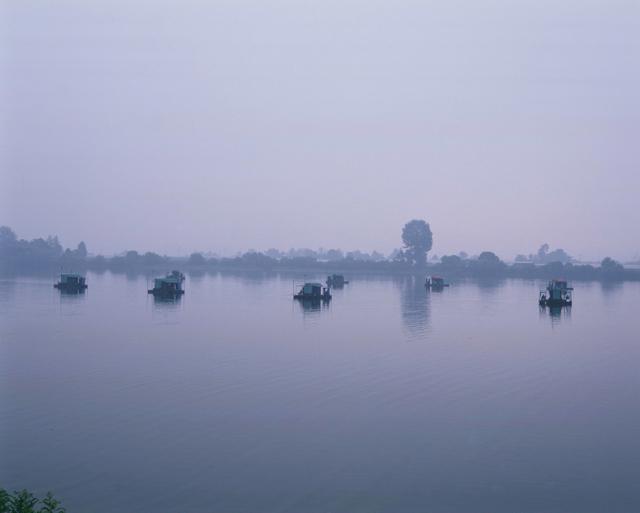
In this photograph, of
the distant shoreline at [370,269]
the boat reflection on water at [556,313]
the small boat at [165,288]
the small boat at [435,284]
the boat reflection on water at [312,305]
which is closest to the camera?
the boat reflection on water at [556,313]

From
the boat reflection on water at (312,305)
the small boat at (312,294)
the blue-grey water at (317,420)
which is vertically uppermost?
the small boat at (312,294)

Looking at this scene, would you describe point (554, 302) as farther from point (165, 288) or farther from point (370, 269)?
point (370, 269)

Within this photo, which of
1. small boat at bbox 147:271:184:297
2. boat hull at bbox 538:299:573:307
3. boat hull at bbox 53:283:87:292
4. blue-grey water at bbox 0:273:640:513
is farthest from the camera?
boat hull at bbox 53:283:87:292

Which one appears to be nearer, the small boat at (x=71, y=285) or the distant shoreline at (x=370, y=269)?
the small boat at (x=71, y=285)

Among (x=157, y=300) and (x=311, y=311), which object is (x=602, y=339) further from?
(x=157, y=300)

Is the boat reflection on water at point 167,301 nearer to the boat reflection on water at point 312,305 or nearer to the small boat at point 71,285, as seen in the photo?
the small boat at point 71,285

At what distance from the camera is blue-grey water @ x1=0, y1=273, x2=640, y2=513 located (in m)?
11.4

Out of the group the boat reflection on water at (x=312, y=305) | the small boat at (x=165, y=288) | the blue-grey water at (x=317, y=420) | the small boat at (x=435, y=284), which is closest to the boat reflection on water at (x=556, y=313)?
the blue-grey water at (x=317, y=420)

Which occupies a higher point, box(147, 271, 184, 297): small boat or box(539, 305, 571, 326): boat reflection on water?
box(147, 271, 184, 297): small boat

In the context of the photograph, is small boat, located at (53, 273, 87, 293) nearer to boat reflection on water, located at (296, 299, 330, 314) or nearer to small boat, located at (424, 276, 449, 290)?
boat reflection on water, located at (296, 299, 330, 314)

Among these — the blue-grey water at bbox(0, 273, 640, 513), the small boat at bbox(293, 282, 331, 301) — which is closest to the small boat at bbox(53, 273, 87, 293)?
the small boat at bbox(293, 282, 331, 301)

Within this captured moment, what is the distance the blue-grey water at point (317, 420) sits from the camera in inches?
448

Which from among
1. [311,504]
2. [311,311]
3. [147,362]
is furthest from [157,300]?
[311,504]

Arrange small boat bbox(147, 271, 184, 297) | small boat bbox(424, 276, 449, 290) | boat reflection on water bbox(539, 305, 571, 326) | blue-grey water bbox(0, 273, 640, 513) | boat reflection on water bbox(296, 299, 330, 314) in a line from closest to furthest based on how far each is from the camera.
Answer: blue-grey water bbox(0, 273, 640, 513), boat reflection on water bbox(539, 305, 571, 326), boat reflection on water bbox(296, 299, 330, 314), small boat bbox(147, 271, 184, 297), small boat bbox(424, 276, 449, 290)
